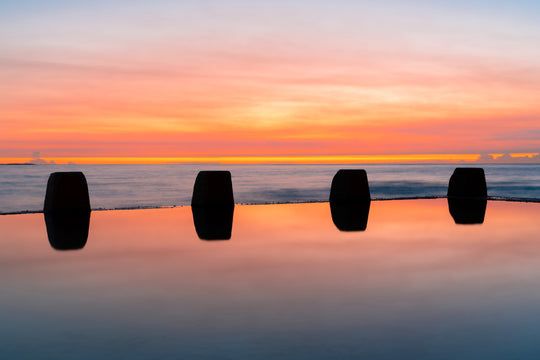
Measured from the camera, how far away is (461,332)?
3.81 m

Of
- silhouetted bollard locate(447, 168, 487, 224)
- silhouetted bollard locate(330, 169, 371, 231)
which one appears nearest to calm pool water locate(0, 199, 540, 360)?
silhouetted bollard locate(330, 169, 371, 231)

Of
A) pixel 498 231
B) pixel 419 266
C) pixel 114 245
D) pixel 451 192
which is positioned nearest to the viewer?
pixel 419 266

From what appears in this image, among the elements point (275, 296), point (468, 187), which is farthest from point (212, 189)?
point (275, 296)

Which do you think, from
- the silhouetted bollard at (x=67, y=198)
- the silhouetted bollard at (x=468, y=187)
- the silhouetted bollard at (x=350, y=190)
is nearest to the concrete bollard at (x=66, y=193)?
the silhouetted bollard at (x=67, y=198)

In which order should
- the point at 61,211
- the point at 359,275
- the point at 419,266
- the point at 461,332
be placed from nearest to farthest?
the point at 461,332 → the point at 359,275 → the point at 419,266 → the point at 61,211

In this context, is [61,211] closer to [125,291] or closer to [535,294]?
[125,291]

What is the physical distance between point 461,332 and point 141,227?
309 inches

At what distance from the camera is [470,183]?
56.1ft

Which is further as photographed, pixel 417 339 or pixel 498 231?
pixel 498 231

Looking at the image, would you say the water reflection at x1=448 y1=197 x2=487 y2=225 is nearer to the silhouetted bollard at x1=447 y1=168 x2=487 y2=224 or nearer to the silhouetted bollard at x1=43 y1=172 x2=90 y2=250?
the silhouetted bollard at x1=447 y1=168 x2=487 y2=224

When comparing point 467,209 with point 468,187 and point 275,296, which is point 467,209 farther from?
point 275,296

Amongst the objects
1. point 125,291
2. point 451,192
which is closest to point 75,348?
point 125,291

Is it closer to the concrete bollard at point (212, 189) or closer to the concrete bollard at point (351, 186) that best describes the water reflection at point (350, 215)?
the concrete bollard at point (351, 186)

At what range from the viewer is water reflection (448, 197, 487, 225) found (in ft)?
37.3
